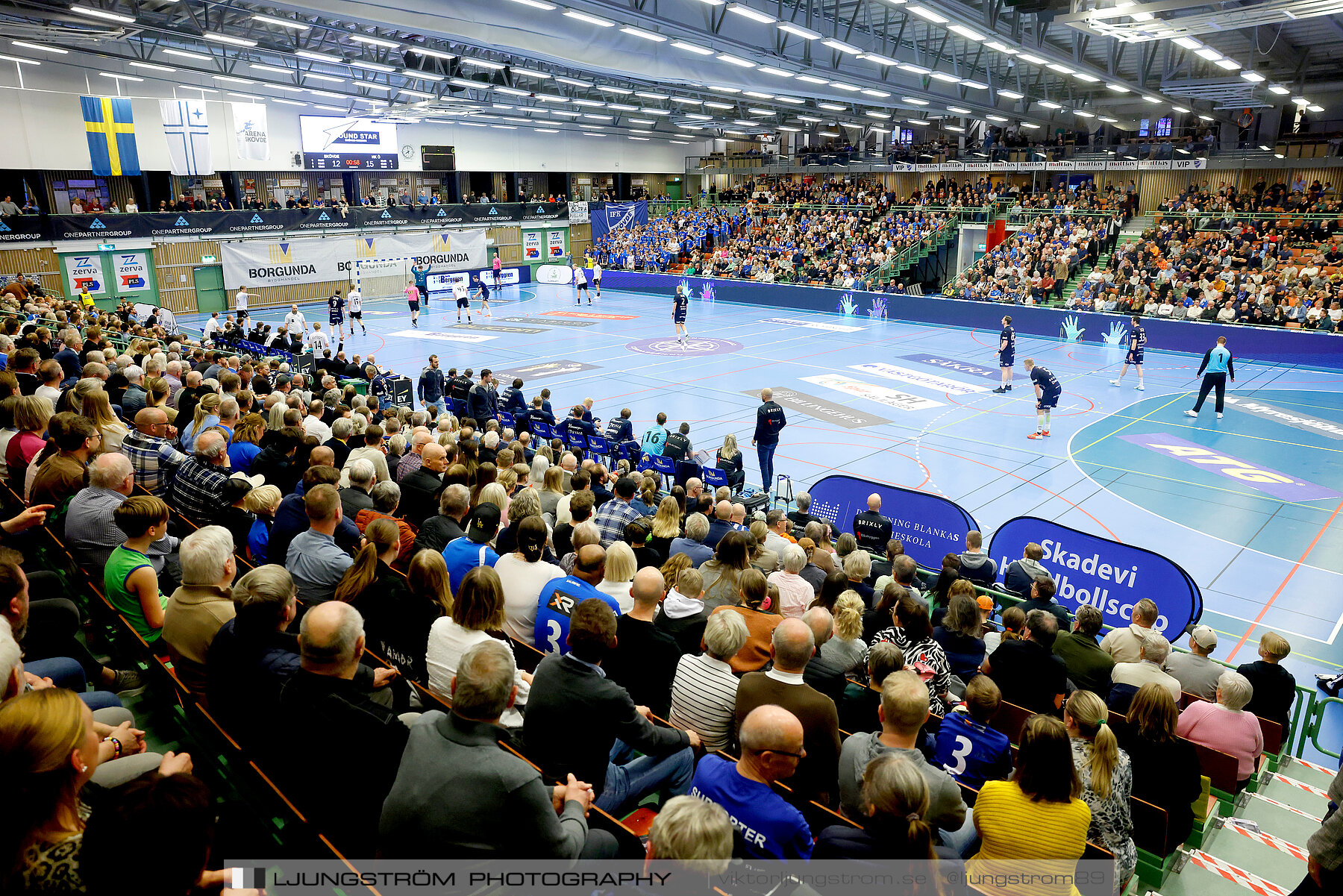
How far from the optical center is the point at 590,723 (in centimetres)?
383

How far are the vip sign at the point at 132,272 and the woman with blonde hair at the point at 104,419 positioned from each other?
33.4 meters

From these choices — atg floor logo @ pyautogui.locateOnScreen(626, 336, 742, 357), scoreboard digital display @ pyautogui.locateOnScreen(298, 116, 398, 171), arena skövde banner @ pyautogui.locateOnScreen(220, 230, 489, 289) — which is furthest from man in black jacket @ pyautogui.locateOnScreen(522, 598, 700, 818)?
scoreboard digital display @ pyautogui.locateOnScreen(298, 116, 398, 171)

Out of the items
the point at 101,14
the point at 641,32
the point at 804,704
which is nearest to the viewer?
the point at 804,704

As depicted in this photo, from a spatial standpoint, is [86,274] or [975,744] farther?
[86,274]

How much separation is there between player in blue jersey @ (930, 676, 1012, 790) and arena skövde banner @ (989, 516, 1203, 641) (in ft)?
16.3

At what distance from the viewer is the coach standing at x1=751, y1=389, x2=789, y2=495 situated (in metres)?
14.7

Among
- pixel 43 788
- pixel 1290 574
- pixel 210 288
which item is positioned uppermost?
pixel 210 288

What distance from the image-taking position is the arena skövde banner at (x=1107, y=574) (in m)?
8.77

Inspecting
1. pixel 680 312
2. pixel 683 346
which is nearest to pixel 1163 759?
pixel 683 346

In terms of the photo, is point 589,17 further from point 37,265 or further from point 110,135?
point 37,265

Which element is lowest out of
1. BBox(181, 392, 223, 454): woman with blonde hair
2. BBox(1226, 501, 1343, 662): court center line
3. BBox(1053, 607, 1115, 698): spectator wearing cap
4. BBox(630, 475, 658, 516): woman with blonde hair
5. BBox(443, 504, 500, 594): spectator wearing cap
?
BBox(1226, 501, 1343, 662): court center line

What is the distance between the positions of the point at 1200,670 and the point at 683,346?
79.1 ft

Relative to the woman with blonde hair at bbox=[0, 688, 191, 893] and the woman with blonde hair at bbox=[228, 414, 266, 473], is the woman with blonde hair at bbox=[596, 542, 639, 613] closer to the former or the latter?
the woman with blonde hair at bbox=[0, 688, 191, 893]

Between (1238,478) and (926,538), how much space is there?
887 cm
